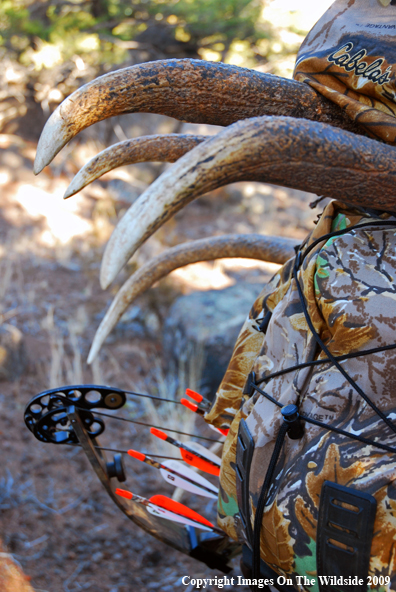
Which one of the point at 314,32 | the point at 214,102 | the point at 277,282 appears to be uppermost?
the point at 314,32

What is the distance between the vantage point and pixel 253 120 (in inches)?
25.6

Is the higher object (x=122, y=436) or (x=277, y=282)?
(x=277, y=282)

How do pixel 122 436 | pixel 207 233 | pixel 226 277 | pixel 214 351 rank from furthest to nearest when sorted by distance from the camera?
pixel 207 233 → pixel 226 277 → pixel 214 351 → pixel 122 436

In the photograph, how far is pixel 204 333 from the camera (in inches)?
125

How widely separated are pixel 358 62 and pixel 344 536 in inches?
33.3

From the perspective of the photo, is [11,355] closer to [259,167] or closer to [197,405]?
[197,405]

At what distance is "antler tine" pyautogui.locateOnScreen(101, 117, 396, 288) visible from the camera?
24.8 inches

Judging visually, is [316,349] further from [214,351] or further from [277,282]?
[214,351]

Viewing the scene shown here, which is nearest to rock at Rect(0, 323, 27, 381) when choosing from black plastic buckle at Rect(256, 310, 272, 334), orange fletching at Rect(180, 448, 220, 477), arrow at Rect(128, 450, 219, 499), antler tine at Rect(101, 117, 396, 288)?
arrow at Rect(128, 450, 219, 499)

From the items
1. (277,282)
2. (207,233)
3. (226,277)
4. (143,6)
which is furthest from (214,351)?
(143,6)

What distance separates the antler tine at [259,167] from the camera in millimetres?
629

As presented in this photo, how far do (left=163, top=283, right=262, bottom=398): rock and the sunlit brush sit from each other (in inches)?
61.4

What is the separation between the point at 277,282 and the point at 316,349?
29 cm

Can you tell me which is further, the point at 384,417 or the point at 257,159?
the point at 384,417
